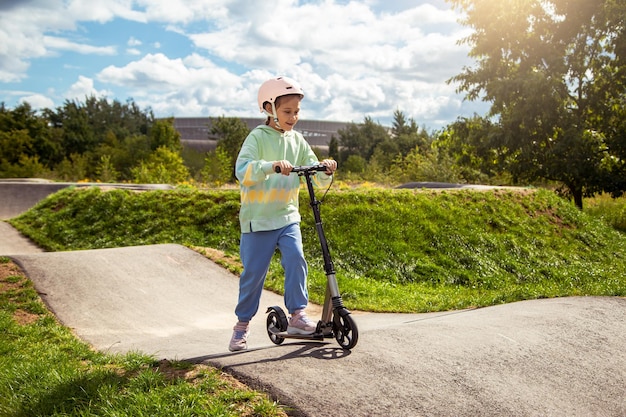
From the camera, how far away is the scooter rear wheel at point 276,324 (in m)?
4.85

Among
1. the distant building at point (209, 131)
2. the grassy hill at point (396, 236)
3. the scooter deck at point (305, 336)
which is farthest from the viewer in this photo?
the distant building at point (209, 131)

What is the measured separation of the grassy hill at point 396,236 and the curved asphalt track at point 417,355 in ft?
8.32

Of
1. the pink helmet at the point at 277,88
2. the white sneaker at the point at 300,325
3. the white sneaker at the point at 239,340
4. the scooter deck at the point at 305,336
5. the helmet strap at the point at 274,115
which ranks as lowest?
the white sneaker at the point at 239,340

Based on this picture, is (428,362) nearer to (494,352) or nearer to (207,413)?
(494,352)

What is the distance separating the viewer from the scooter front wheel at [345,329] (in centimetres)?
437

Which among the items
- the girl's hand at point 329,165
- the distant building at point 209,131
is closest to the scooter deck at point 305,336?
the girl's hand at point 329,165

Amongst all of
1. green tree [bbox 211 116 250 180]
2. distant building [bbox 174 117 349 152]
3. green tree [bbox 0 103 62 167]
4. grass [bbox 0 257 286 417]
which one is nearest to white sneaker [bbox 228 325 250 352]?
grass [bbox 0 257 286 417]

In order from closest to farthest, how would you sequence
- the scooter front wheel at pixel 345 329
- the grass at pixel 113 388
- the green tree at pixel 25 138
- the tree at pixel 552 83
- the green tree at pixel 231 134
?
the grass at pixel 113 388
the scooter front wheel at pixel 345 329
the tree at pixel 552 83
the green tree at pixel 231 134
the green tree at pixel 25 138

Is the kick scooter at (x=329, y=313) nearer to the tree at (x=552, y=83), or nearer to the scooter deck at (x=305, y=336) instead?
the scooter deck at (x=305, y=336)

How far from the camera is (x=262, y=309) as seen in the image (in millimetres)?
8680

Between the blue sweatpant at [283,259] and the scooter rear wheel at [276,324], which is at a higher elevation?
the blue sweatpant at [283,259]

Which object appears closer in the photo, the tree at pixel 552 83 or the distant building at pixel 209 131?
the tree at pixel 552 83

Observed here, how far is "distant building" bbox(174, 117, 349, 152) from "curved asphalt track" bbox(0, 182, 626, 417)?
147ft

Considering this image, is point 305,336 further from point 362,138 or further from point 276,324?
point 362,138
